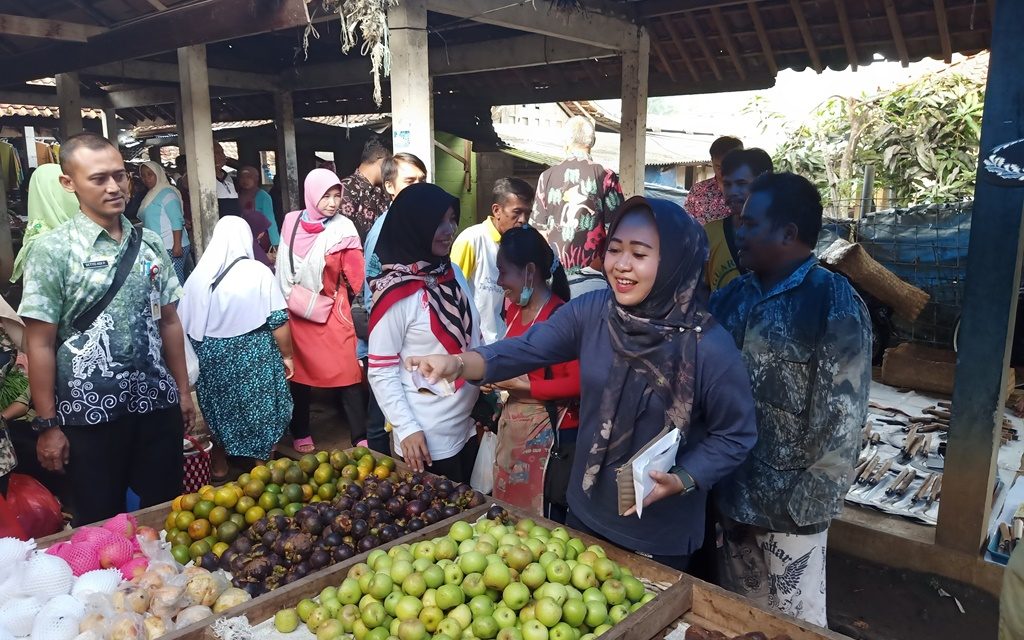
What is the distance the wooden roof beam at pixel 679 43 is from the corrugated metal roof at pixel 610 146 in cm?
560

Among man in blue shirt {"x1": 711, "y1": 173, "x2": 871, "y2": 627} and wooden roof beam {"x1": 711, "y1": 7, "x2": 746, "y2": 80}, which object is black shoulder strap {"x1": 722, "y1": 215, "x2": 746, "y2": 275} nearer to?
man in blue shirt {"x1": 711, "y1": 173, "x2": 871, "y2": 627}

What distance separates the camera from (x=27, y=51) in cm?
682

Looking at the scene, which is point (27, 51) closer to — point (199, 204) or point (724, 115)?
point (199, 204)

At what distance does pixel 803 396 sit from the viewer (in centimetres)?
230

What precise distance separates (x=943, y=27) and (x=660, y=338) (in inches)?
200

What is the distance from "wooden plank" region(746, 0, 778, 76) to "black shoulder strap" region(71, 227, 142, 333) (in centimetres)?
497

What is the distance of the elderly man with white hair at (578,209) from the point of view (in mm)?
4129

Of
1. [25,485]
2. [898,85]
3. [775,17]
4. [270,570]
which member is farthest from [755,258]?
[898,85]

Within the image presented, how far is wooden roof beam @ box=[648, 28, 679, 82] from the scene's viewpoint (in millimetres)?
6840

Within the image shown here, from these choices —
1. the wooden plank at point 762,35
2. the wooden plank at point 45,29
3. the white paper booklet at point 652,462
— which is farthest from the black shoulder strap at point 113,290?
the wooden plank at point 762,35

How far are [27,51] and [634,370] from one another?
7.54 m

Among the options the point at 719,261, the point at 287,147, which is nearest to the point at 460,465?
the point at 719,261

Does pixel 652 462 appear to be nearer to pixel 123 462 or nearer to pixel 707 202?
pixel 123 462

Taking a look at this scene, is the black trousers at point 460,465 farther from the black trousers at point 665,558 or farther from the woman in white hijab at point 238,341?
the woman in white hijab at point 238,341
